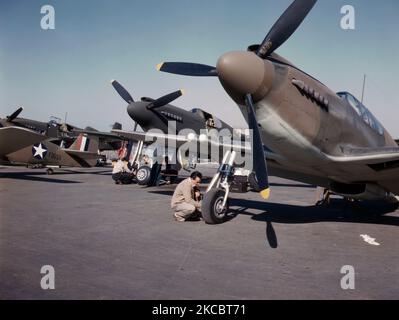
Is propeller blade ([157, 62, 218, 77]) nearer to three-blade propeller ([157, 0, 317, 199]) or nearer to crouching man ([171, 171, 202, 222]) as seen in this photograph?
three-blade propeller ([157, 0, 317, 199])

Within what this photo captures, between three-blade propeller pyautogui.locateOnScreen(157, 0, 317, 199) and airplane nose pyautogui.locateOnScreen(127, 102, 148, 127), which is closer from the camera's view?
three-blade propeller pyautogui.locateOnScreen(157, 0, 317, 199)

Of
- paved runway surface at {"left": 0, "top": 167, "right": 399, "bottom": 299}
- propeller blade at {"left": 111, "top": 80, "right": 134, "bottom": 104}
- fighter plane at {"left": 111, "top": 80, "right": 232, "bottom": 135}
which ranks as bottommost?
paved runway surface at {"left": 0, "top": 167, "right": 399, "bottom": 299}

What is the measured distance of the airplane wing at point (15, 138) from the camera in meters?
14.8

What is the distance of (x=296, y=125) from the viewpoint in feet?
19.0

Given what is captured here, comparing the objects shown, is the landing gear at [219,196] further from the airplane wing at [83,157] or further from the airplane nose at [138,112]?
the airplane wing at [83,157]

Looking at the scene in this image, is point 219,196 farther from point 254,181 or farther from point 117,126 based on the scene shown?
point 117,126

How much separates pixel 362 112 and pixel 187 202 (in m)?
4.35

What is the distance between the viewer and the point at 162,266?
4.25 m

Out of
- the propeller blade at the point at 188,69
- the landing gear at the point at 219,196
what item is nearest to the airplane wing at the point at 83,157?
the landing gear at the point at 219,196

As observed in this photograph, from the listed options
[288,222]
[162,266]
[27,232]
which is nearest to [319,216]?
[288,222]

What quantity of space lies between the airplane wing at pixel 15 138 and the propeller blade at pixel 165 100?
18.6 ft

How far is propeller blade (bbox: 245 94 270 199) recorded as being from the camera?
17.7 ft

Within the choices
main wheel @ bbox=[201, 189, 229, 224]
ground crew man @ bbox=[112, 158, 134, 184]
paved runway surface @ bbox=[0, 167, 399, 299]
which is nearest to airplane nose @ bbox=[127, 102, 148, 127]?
ground crew man @ bbox=[112, 158, 134, 184]

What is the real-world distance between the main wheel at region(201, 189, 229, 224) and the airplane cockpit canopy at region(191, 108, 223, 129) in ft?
25.0
